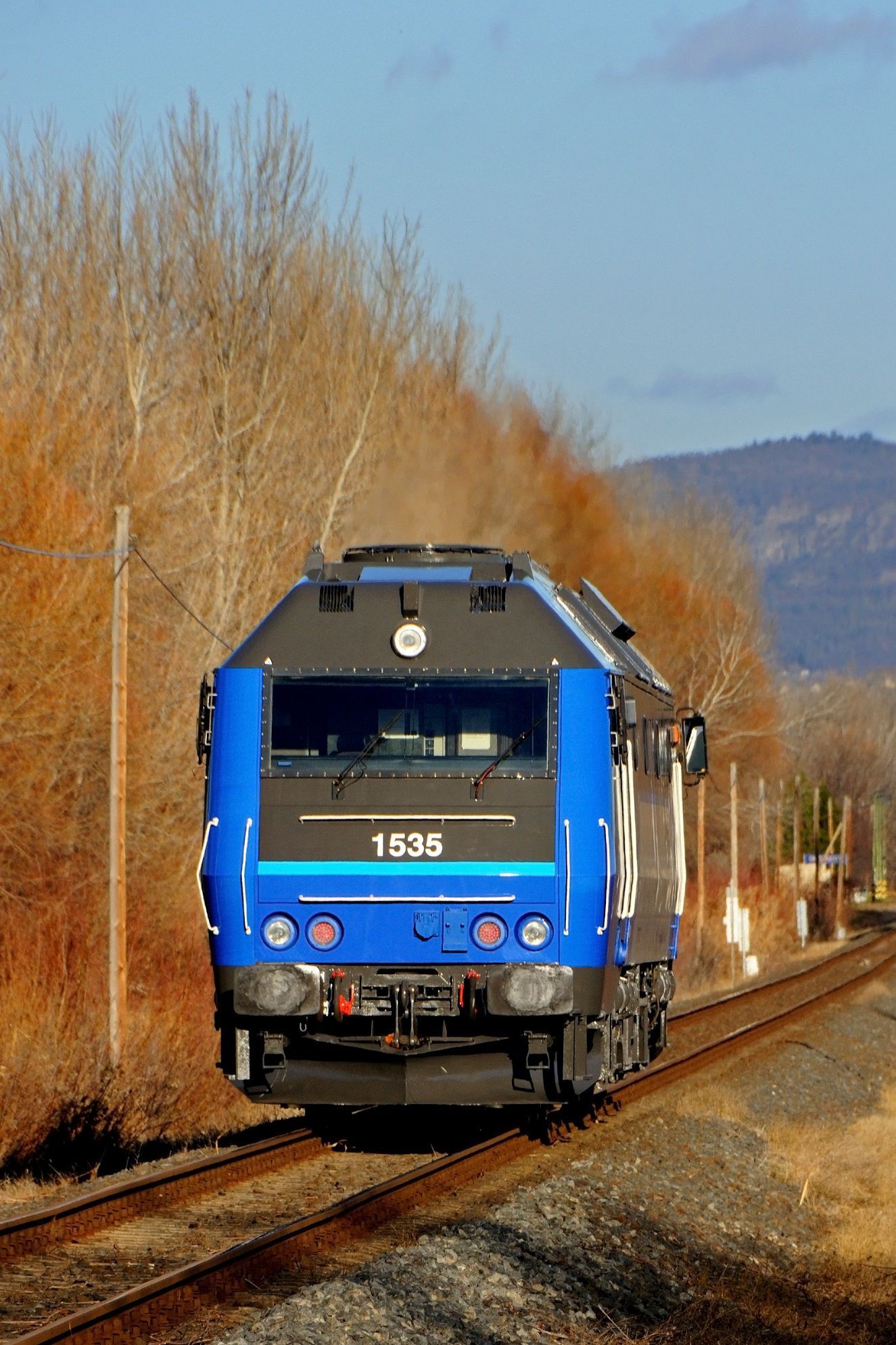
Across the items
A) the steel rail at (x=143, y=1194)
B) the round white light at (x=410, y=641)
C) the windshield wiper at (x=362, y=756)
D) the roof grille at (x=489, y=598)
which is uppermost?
the roof grille at (x=489, y=598)

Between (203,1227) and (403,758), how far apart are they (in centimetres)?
311

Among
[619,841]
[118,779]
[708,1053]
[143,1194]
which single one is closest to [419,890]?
[619,841]

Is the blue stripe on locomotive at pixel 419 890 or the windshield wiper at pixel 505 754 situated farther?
the windshield wiper at pixel 505 754

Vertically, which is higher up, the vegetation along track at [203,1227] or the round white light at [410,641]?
the round white light at [410,641]

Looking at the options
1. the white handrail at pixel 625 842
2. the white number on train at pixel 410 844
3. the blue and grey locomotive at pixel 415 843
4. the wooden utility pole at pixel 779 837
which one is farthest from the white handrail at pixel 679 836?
the wooden utility pole at pixel 779 837

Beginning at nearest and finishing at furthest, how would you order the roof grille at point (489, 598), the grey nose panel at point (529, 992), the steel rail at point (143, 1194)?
the steel rail at point (143, 1194), the grey nose panel at point (529, 992), the roof grille at point (489, 598)

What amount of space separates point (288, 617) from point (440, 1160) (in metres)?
3.65

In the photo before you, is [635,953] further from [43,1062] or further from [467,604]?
[43,1062]

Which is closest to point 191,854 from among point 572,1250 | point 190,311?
point 190,311

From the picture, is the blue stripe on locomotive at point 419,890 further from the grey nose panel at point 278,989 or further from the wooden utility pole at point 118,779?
the wooden utility pole at point 118,779

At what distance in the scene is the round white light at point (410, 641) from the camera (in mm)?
11742

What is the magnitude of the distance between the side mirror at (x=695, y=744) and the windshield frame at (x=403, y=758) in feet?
12.6

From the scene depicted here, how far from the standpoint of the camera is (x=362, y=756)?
11492 mm

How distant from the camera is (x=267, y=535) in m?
35.5
